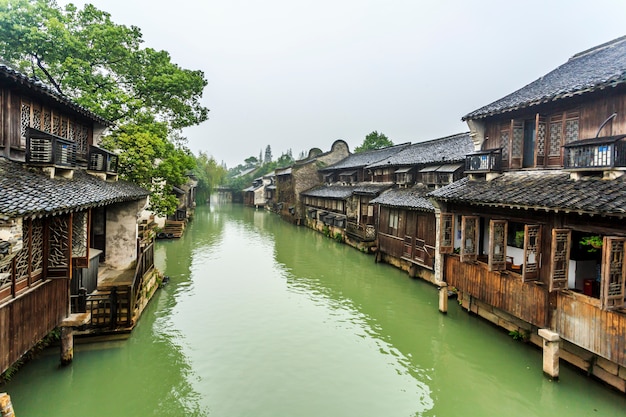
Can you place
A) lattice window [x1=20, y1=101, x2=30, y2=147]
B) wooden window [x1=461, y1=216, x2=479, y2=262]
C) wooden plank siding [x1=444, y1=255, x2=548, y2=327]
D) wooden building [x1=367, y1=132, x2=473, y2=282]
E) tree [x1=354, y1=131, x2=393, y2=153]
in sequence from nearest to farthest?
wooden plank siding [x1=444, y1=255, x2=548, y2=327] → lattice window [x1=20, y1=101, x2=30, y2=147] → wooden window [x1=461, y1=216, x2=479, y2=262] → wooden building [x1=367, y1=132, x2=473, y2=282] → tree [x1=354, y1=131, x2=393, y2=153]

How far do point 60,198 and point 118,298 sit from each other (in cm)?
490

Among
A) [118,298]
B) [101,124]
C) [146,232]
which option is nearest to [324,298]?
[118,298]

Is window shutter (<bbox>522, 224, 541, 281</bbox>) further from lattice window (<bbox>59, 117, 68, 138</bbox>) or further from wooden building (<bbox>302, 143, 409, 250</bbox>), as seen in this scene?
wooden building (<bbox>302, 143, 409, 250</bbox>)

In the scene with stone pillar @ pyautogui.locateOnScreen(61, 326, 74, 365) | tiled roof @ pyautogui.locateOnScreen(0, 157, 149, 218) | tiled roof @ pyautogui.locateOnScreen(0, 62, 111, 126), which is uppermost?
tiled roof @ pyautogui.locateOnScreen(0, 62, 111, 126)

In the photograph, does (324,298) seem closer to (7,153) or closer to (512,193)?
(512,193)

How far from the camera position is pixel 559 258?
8.49m

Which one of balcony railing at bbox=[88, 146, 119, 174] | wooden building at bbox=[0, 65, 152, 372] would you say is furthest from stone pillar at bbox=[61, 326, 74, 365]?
balcony railing at bbox=[88, 146, 119, 174]

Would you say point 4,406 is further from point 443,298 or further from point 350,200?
point 350,200

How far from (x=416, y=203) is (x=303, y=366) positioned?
1215cm

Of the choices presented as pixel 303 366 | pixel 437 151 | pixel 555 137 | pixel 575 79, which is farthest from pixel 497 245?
pixel 437 151

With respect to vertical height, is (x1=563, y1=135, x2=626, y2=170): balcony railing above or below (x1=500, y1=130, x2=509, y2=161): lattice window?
below

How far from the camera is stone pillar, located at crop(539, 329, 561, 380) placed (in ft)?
28.6

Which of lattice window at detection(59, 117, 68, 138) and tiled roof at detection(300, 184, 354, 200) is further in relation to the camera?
tiled roof at detection(300, 184, 354, 200)

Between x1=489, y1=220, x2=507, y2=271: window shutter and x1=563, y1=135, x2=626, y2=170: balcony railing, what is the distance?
229 cm
